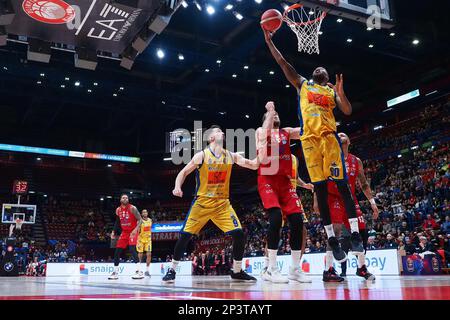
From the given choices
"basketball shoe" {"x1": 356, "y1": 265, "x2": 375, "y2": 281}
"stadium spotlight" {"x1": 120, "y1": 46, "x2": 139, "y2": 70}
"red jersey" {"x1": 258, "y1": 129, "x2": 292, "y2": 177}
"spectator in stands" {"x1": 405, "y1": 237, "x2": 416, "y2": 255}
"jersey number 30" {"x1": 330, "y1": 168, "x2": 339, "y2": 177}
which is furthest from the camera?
"spectator in stands" {"x1": 405, "y1": 237, "x2": 416, "y2": 255}

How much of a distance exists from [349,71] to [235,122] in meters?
9.03

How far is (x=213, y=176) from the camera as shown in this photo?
6.04 meters

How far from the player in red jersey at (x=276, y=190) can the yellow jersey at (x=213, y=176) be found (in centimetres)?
77

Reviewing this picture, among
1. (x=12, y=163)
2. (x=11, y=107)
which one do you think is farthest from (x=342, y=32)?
Result: (x=12, y=163)

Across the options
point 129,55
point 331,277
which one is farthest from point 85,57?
point 331,277

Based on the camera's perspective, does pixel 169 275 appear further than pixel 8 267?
No

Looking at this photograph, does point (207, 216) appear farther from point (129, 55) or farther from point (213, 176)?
point (129, 55)

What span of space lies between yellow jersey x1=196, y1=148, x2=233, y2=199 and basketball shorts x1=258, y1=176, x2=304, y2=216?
0.82 m

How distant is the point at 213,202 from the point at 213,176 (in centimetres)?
36

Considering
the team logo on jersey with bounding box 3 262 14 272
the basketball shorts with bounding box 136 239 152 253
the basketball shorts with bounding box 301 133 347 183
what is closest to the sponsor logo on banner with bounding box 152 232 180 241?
the team logo on jersey with bounding box 3 262 14 272

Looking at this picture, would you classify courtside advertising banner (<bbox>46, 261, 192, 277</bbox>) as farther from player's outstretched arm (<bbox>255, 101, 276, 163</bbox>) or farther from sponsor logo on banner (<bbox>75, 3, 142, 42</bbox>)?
player's outstretched arm (<bbox>255, 101, 276, 163</bbox>)

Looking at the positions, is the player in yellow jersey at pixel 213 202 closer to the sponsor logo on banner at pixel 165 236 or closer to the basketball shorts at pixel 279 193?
the basketball shorts at pixel 279 193

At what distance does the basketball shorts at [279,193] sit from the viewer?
525 cm

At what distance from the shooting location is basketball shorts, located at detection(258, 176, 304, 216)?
525cm
